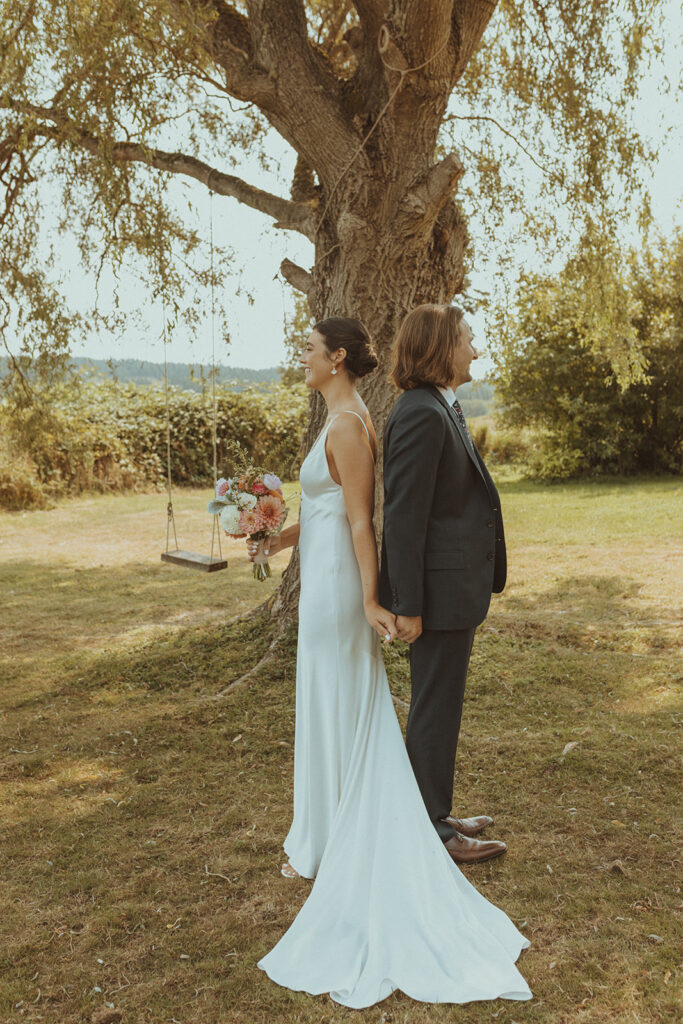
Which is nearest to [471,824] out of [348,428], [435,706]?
[435,706]

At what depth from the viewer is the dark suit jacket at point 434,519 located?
9.45 feet

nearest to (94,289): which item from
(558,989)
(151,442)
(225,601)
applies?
(225,601)

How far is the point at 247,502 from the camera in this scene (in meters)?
3.52

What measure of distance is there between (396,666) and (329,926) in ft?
9.27

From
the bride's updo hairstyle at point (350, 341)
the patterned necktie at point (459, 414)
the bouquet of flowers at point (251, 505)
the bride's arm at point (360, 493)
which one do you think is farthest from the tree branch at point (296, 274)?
the bride's arm at point (360, 493)

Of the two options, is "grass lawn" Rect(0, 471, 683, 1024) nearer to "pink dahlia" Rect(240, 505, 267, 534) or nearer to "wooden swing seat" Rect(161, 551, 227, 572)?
"wooden swing seat" Rect(161, 551, 227, 572)

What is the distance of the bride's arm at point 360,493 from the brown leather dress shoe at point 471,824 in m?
1.05

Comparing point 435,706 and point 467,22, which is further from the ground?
point 467,22

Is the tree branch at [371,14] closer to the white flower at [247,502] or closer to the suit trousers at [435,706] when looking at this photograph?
the white flower at [247,502]

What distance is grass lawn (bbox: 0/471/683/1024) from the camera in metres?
2.69

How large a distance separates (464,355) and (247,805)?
232cm

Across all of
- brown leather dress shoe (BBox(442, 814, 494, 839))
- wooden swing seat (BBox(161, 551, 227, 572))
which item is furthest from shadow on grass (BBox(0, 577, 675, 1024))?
wooden swing seat (BBox(161, 551, 227, 572))

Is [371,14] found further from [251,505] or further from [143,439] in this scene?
[143,439]

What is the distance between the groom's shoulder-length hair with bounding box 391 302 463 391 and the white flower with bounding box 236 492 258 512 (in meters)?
0.87
